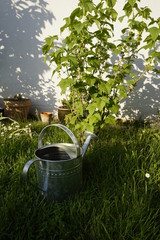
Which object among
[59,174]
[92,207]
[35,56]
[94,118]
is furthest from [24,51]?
[92,207]

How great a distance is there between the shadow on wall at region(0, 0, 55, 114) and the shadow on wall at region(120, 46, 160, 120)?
4.60 ft

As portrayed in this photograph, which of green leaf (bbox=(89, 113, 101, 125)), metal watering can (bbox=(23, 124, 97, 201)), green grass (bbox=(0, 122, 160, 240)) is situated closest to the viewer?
green grass (bbox=(0, 122, 160, 240))

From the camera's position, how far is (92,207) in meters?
1.54

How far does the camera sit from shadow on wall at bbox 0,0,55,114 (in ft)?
12.1

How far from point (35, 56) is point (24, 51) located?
0.76 ft

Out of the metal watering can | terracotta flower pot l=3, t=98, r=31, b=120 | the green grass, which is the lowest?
the green grass

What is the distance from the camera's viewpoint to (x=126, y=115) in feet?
12.3

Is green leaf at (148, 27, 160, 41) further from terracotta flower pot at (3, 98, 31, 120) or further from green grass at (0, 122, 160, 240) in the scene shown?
terracotta flower pot at (3, 98, 31, 120)

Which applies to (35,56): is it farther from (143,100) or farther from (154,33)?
(154,33)

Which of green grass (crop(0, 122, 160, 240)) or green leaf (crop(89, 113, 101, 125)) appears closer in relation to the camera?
green grass (crop(0, 122, 160, 240))

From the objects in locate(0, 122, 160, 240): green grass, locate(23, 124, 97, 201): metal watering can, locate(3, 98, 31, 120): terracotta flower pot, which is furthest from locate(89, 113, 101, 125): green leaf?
locate(3, 98, 31, 120): terracotta flower pot

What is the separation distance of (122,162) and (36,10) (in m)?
3.04

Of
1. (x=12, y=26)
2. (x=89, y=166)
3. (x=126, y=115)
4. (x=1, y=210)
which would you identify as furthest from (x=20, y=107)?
(x=1, y=210)

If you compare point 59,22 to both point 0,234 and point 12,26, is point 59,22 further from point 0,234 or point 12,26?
point 0,234
